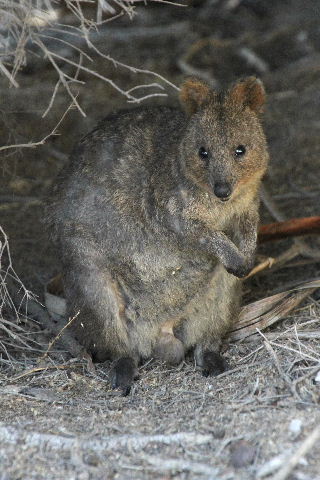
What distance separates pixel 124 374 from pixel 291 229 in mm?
1818

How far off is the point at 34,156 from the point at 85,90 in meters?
1.10

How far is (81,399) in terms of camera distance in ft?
15.9

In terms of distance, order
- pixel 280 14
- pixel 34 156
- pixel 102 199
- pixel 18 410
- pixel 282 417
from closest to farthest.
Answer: pixel 282 417
pixel 18 410
pixel 102 199
pixel 34 156
pixel 280 14

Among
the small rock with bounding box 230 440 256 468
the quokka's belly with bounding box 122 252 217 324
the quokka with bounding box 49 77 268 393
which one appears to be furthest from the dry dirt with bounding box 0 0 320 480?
the quokka's belly with bounding box 122 252 217 324

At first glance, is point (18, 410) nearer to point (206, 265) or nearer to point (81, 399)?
point (81, 399)

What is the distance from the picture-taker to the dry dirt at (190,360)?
372 centimetres

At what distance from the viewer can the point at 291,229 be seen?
19.6ft

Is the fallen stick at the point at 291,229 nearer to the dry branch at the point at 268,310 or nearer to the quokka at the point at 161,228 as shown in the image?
the dry branch at the point at 268,310

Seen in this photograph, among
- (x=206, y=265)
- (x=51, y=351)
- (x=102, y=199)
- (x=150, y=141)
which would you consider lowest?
(x=51, y=351)

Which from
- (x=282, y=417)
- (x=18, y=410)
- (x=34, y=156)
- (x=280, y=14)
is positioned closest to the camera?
(x=282, y=417)

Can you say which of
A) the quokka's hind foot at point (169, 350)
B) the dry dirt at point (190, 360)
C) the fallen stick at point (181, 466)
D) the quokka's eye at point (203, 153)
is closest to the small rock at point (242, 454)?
the dry dirt at point (190, 360)

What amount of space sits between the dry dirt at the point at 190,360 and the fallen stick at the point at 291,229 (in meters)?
0.51

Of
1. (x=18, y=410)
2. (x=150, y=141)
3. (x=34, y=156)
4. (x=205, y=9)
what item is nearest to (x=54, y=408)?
(x=18, y=410)

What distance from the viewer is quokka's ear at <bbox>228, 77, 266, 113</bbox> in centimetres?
499
